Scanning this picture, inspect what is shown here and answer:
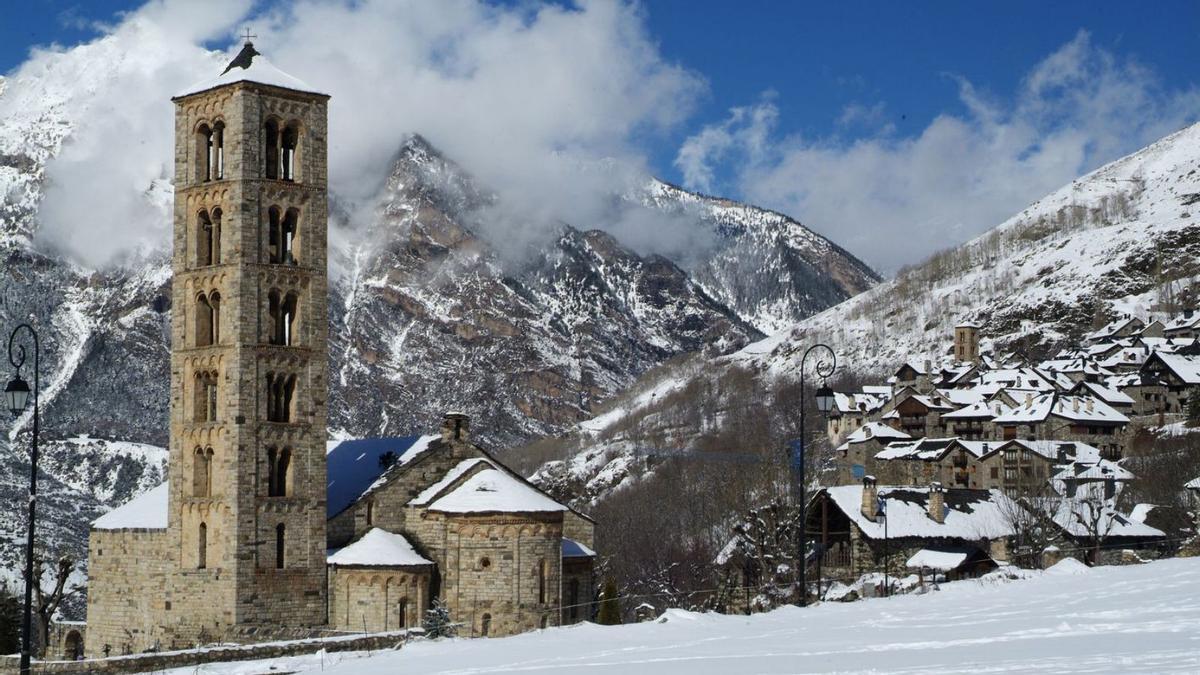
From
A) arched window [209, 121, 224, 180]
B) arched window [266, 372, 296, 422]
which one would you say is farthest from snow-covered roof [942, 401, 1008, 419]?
arched window [209, 121, 224, 180]

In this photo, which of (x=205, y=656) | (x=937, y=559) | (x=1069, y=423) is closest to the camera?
(x=205, y=656)

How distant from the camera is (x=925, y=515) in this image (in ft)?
295

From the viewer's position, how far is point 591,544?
69.8m

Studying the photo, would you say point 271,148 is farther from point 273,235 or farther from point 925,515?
point 925,515

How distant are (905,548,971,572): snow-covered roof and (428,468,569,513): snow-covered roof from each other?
24.3 meters

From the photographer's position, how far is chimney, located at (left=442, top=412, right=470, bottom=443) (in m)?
65.3

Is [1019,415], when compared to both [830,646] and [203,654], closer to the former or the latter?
[203,654]

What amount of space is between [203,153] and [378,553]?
52.4 ft

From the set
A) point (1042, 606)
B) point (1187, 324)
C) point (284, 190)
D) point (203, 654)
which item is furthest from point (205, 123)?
point (1187, 324)

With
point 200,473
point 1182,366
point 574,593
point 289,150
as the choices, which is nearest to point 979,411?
point 1182,366

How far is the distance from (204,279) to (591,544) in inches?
781

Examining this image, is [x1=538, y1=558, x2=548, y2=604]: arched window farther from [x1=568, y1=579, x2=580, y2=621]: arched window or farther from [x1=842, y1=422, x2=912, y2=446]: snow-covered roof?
[x1=842, y1=422, x2=912, y2=446]: snow-covered roof

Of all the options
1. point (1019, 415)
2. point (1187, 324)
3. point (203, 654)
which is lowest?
point (203, 654)

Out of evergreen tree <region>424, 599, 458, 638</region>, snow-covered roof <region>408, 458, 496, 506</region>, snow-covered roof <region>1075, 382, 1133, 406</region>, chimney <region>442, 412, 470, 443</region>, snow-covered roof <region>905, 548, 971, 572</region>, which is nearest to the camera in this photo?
evergreen tree <region>424, 599, 458, 638</region>
